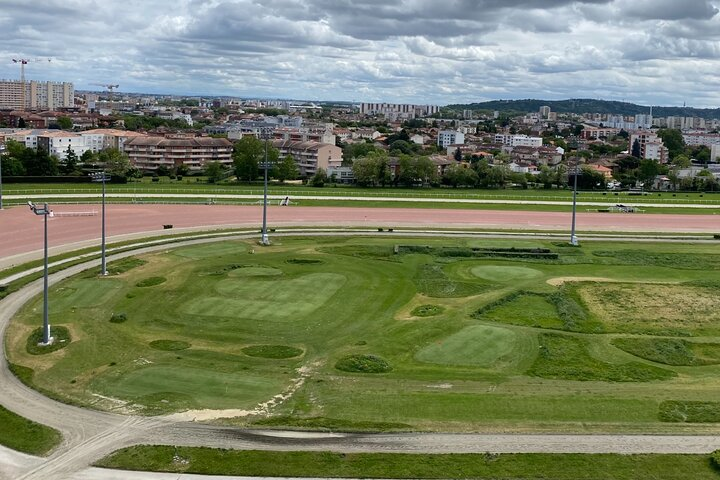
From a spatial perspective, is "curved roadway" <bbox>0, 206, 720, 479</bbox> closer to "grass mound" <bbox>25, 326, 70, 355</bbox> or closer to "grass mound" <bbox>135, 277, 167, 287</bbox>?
"grass mound" <bbox>25, 326, 70, 355</bbox>

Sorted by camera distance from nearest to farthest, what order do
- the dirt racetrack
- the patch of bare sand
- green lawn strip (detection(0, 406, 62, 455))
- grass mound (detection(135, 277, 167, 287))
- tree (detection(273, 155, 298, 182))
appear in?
1. green lawn strip (detection(0, 406, 62, 455))
2. the patch of bare sand
3. grass mound (detection(135, 277, 167, 287))
4. the dirt racetrack
5. tree (detection(273, 155, 298, 182))

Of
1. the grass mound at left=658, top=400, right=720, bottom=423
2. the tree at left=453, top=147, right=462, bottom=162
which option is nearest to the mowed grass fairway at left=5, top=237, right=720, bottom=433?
the grass mound at left=658, top=400, right=720, bottom=423

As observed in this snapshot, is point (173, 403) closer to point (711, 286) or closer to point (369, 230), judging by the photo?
point (711, 286)

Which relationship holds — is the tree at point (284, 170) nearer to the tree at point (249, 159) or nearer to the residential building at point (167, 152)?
the tree at point (249, 159)

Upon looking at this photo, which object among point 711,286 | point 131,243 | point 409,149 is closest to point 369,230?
point 131,243

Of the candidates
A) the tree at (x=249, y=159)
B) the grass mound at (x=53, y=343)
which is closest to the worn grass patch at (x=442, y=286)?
the grass mound at (x=53, y=343)

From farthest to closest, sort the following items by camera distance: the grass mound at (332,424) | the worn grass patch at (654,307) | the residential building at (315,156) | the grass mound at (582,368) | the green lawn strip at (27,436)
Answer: the residential building at (315,156) < the worn grass patch at (654,307) < the grass mound at (582,368) < the grass mound at (332,424) < the green lawn strip at (27,436)
